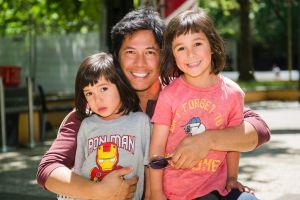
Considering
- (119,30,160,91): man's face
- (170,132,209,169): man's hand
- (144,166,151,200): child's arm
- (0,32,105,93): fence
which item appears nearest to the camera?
(170,132,209,169): man's hand

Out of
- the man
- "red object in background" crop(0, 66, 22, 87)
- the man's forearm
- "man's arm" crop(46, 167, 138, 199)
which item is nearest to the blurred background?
"red object in background" crop(0, 66, 22, 87)

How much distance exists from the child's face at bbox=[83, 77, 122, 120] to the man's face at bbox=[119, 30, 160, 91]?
315 millimetres

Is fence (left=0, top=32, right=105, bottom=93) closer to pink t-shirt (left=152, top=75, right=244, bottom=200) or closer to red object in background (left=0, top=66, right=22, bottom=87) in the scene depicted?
red object in background (left=0, top=66, right=22, bottom=87)

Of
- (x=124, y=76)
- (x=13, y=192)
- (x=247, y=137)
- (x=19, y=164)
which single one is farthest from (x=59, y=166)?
(x=19, y=164)

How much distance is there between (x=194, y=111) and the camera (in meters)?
2.75

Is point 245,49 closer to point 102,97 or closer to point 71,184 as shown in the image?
point 102,97

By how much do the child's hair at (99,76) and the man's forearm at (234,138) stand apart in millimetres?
492

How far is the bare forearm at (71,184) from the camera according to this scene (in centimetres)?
263

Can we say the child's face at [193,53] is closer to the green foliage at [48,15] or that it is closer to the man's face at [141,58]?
the man's face at [141,58]

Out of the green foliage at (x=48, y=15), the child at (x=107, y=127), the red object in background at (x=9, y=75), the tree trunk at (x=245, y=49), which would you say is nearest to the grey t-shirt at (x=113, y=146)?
the child at (x=107, y=127)

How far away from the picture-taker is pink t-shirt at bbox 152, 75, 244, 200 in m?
2.75

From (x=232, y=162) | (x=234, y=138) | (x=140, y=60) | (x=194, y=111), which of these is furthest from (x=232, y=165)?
(x=140, y=60)

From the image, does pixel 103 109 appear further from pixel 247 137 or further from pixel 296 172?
pixel 296 172

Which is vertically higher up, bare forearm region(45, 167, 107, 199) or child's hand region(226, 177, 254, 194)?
bare forearm region(45, 167, 107, 199)
